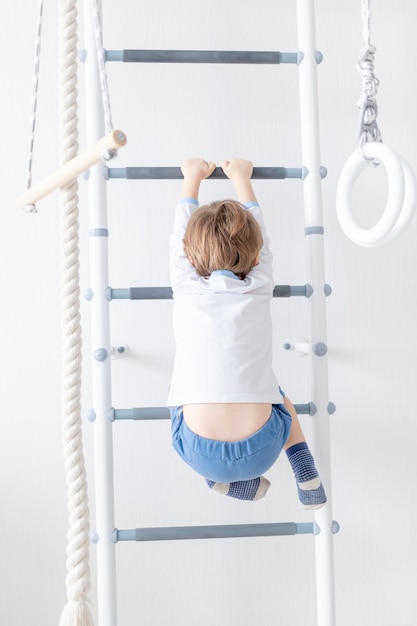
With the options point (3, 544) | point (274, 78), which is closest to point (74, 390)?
point (3, 544)

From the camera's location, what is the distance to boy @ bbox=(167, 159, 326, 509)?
1685mm

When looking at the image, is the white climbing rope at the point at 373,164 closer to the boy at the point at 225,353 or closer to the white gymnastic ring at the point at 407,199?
the white gymnastic ring at the point at 407,199

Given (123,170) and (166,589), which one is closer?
(123,170)

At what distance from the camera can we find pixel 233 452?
1669 mm

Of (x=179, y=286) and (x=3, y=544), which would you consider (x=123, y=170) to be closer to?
(x=179, y=286)

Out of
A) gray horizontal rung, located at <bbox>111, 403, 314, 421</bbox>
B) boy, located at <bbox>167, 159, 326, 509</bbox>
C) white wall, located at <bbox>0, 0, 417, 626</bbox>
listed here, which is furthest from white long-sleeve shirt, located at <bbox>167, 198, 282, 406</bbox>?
white wall, located at <bbox>0, 0, 417, 626</bbox>

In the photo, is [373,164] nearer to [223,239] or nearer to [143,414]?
[223,239]

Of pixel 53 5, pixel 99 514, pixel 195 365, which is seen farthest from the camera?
pixel 53 5

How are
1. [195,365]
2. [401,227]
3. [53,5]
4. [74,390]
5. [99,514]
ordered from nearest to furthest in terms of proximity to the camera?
1. [74,390]
2. [401,227]
3. [195,365]
4. [99,514]
5. [53,5]

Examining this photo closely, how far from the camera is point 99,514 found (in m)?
1.87

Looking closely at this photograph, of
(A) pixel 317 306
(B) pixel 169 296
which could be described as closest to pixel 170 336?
(B) pixel 169 296

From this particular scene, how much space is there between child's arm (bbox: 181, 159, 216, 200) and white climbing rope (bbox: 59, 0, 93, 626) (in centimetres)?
47

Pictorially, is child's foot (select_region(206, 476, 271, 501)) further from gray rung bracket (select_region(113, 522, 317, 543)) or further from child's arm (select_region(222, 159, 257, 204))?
child's arm (select_region(222, 159, 257, 204))

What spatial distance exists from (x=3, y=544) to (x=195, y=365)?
928mm
